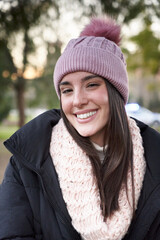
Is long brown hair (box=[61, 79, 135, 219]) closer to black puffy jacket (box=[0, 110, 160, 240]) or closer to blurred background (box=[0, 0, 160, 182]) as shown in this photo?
black puffy jacket (box=[0, 110, 160, 240])

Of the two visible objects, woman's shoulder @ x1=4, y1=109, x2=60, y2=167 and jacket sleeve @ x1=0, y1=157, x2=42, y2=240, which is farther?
woman's shoulder @ x1=4, y1=109, x2=60, y2=167

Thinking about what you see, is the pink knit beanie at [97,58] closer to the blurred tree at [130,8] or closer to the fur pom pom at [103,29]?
the fur pom pom at [103,29]

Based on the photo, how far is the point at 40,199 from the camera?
6.22ft

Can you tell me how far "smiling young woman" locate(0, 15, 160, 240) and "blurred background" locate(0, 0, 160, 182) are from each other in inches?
116

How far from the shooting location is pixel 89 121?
188cm

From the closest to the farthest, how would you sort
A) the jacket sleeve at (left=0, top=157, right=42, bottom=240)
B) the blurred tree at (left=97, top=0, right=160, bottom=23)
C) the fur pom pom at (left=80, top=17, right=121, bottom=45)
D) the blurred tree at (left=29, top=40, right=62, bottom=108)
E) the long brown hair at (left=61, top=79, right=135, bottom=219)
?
1. the jacket sleeve at (left=0, top=157, right=42, bottom=240)
2. the long brown hair at (left=61, top=79, right=135, bottom=219)
3. the fur pom pom at (left=80, top=17, right=121, bottom=45)
4. the blurred tree at (left=97, top=0, right=160, bottom=23)
5. the blurred tree at (left=29, top=40, right=62, bottom=108)

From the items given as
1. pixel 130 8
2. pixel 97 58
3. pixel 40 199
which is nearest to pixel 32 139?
pixel 40 199

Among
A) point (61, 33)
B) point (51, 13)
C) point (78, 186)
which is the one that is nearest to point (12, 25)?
point (51, 13)

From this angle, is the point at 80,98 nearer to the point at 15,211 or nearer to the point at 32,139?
the point at 32,139

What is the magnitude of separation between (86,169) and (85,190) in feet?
0.42

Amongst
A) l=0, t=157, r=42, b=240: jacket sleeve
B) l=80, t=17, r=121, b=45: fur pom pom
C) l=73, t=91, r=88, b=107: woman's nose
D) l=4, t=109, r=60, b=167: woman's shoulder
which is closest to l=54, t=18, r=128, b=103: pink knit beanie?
l=80, t=17, r=121, b=45: fur pom pom

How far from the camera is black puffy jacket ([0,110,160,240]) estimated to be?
180 centimetres

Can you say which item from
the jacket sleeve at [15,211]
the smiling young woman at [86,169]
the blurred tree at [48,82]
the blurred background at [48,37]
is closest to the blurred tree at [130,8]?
the blurred background at [48,37]

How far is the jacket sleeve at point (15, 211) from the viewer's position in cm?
177
